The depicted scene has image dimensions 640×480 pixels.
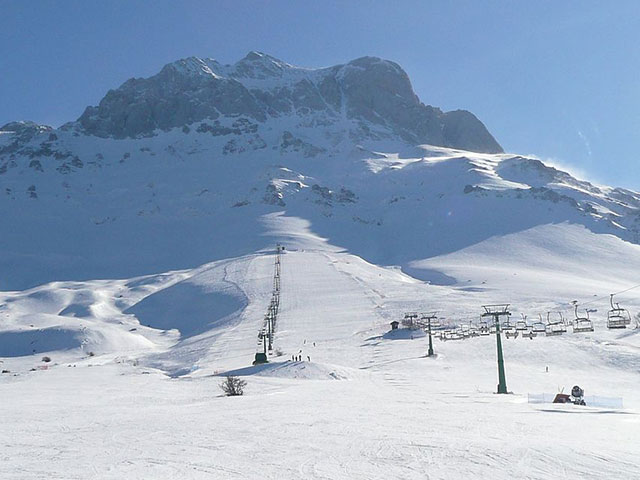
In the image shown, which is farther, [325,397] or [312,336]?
[312,336]

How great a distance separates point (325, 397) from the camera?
2114 centimetres

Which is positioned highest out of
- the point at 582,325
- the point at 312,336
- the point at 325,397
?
the point at 582,325

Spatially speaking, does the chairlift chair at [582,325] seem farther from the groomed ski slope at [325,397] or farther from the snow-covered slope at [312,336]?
the snow-covered slope at [312,336]

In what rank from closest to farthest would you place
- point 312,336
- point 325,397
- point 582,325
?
point 325,397, point 582,325, point 312,336

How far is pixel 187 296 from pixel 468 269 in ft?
171

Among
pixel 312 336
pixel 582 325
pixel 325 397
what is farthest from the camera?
pixel 312 336

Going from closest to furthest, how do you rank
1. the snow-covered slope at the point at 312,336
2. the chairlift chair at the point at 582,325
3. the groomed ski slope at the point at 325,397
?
the groomed ski slope at the point at 325,397 → the snow-covered slope at the point at 312,336 → the chairlift chair at the point at 582,325

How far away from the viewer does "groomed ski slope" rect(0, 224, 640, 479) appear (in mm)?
9539

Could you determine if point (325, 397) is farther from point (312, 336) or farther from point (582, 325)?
point (582, 325)

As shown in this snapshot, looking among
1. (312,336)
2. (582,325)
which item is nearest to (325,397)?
(312,336)

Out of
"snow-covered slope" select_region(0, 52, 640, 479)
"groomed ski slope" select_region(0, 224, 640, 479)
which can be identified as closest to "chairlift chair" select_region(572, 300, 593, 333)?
"groomed ski slope" select_region(0, 224, 640, 479)

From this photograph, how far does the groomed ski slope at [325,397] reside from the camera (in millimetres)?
9539

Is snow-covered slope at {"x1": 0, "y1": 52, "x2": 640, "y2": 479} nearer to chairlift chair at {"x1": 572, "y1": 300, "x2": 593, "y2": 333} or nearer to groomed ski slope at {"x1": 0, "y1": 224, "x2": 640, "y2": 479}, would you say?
→ groomed ski slope at {"x1": 0, "y1": 224, "x2": 640, "y2": 479}

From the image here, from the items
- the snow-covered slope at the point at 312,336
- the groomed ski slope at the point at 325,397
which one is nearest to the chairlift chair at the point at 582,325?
the groomed ski slope at the point at 325,397
